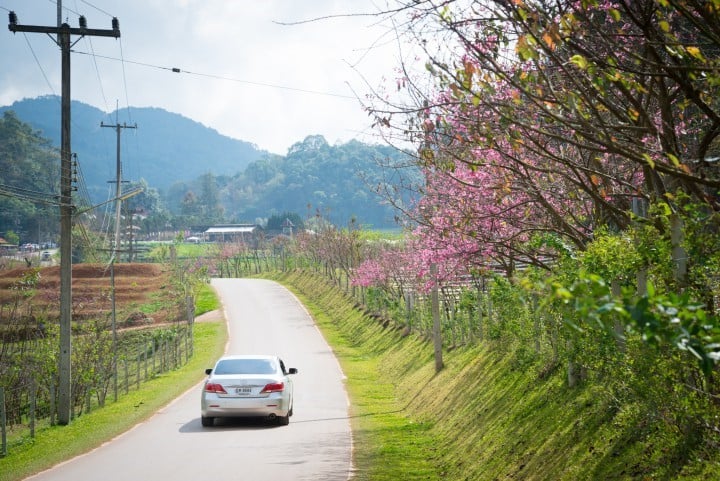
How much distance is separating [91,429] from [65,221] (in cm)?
525

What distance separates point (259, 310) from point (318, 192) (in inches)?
4156

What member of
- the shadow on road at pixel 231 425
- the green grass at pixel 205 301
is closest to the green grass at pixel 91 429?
the shadow on road at pixel 231 425

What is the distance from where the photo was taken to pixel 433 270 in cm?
2477

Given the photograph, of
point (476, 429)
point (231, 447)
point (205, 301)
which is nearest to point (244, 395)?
point (231, 447)

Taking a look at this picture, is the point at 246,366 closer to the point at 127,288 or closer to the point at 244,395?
the point at 244,395

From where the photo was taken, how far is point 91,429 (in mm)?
21953

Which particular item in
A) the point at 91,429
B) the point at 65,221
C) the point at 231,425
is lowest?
the point at 91,429

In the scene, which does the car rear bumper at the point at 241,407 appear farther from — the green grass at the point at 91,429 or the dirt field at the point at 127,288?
the dirt field at the point at 127,288

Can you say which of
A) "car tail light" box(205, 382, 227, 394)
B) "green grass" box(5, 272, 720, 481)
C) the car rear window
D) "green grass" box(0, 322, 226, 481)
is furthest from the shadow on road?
"green grass" box(5, 272, 720, 481)

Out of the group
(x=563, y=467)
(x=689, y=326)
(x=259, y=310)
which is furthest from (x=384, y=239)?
(x=689, y=326)

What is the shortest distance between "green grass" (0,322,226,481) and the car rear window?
107 inches

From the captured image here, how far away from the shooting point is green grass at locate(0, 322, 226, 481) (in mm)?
16953

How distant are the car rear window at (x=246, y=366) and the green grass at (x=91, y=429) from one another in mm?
2716

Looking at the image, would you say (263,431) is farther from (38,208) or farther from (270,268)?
(38,208)
